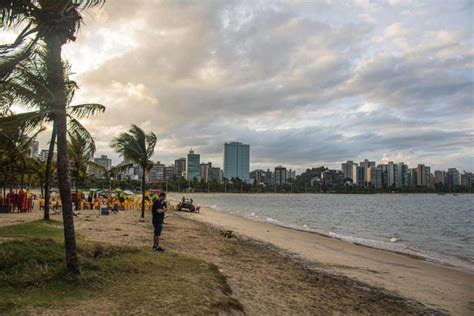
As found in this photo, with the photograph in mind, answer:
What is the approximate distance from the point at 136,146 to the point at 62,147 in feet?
48.9

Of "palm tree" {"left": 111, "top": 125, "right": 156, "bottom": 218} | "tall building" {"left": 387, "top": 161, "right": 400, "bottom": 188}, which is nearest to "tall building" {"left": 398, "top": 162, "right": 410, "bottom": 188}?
"tall building" {"left": 387, "top": 161, "right": 400, "bottom": 188}

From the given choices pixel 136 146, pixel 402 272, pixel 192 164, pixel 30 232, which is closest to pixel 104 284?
pixel 30 232

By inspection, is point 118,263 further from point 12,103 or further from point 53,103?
point 12,103

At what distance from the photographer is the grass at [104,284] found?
181 inches

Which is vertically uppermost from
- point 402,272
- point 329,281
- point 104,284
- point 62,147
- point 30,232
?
point 62,147

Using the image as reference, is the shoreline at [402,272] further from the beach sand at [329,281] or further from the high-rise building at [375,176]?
the high-rise building at [375,176]

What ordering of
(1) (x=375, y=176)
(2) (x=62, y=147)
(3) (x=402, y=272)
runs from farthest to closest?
(1) (x=375, y=176) → (3) (x=402, y=272) → (2) (x=62, y=147)

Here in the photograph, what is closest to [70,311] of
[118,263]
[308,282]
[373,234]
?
[118,263]

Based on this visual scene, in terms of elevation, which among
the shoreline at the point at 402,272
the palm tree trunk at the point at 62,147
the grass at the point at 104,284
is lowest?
the shoreline at the point at 402,272

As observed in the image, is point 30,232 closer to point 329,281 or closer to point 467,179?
point 329,281

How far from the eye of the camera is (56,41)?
5.80m

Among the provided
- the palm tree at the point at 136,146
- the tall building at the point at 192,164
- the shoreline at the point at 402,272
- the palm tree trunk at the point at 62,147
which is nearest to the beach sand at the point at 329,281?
the shoreline at the point at 402,272

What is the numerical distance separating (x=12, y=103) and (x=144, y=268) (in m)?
4.69

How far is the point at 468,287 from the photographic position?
9.49 m
